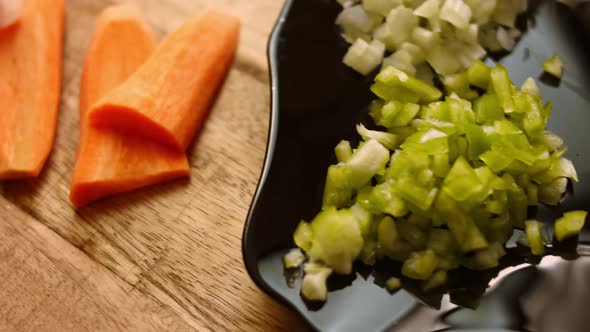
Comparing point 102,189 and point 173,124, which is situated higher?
point 173,124

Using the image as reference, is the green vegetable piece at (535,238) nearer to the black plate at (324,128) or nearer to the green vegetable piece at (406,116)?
the black plate at (324,128)

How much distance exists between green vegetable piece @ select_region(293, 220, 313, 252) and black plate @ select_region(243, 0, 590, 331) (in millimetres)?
20

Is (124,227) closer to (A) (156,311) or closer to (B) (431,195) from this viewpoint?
(A) (156,311)

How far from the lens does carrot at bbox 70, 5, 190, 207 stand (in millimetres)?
1602

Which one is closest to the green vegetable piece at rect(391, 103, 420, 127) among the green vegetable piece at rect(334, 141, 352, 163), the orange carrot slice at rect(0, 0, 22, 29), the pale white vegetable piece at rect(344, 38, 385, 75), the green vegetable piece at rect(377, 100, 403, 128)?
the green vegetable piece at rect(377, 100, 403, 128)

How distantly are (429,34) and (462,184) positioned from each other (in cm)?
55

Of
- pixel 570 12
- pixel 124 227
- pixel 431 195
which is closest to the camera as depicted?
pixel 431 195

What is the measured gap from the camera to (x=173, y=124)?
1.64 meters

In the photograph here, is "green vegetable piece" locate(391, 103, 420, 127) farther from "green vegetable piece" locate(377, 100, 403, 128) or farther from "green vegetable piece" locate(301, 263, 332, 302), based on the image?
"green vegetable piece" locate(301, 263, 332, 302)

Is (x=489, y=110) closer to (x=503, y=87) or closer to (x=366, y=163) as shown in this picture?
(x=503, y=87)

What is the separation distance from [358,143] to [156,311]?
24.2 inches

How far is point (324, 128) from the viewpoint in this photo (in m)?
1.53

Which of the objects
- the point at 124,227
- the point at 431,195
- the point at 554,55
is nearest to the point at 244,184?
the point at 124,227

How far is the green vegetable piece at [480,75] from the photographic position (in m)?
1.54
